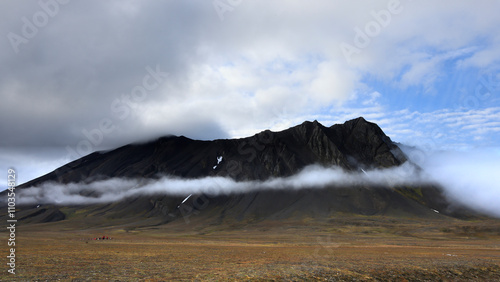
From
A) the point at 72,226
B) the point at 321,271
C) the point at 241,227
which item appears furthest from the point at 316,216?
the point at 321,271

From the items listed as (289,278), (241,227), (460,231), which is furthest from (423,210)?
(289,278)

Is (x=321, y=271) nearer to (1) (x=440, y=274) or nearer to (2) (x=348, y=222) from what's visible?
(1) (x=440, y=274)

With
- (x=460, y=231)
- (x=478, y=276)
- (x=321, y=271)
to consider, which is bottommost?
(x=460, y=231)

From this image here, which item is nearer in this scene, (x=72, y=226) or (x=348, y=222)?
(x=348, y=222)

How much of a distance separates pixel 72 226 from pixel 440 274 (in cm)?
21854

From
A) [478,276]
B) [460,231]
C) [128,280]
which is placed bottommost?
[460,231]

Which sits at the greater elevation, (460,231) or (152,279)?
(152,279)

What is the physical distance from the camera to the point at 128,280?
22516 mm

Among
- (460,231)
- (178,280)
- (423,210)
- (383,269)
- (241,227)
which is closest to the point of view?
(178,280)

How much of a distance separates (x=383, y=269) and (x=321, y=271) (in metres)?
6.65

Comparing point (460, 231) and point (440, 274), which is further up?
point (440, 274)

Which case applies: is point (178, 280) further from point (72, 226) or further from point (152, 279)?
point (72, 226)

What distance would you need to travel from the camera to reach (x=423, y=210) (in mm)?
197500

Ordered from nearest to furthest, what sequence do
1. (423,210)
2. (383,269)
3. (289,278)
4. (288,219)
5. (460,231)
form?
1. (289,278)
2. (383,269)
3. (460,231)
4. (288,219)
5. (423,210)
